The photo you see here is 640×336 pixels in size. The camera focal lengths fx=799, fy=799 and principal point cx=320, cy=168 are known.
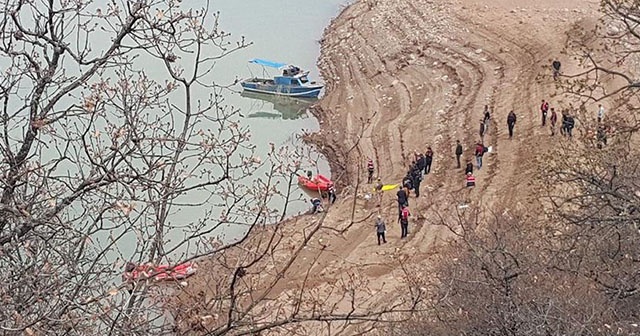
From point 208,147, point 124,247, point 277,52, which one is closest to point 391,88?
point 277,52

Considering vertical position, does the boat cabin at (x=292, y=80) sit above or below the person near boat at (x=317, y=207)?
above

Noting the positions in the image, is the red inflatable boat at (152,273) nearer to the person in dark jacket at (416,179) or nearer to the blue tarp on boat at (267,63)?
the person in dark jacket at (416,179)

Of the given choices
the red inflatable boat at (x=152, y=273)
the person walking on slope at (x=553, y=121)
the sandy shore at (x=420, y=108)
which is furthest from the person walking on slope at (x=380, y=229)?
the red inflatable boat at (x=152, y=273)

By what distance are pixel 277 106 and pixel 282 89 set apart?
827 millimetres

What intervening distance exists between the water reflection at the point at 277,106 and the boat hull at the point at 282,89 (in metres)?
0.23

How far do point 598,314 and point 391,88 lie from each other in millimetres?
26040

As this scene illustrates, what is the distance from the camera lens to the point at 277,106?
122 ft

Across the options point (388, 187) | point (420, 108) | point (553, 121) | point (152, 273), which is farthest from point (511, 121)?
point (152, 273)

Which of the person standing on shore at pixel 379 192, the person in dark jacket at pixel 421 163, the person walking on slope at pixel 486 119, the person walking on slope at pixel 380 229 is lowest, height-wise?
the person walking on slope at pixel 380 229

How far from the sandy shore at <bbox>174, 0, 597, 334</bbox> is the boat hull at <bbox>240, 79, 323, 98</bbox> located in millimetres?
789

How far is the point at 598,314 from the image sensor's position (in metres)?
10.2

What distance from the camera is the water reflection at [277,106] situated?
1415 inches

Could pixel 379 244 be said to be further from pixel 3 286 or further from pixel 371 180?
pixel 3 286

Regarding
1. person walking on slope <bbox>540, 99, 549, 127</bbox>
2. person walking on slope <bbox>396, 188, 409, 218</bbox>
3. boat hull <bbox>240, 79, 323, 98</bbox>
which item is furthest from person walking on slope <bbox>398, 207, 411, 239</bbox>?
boat hull <bbox>240, 79, 323, 98</bbox>
